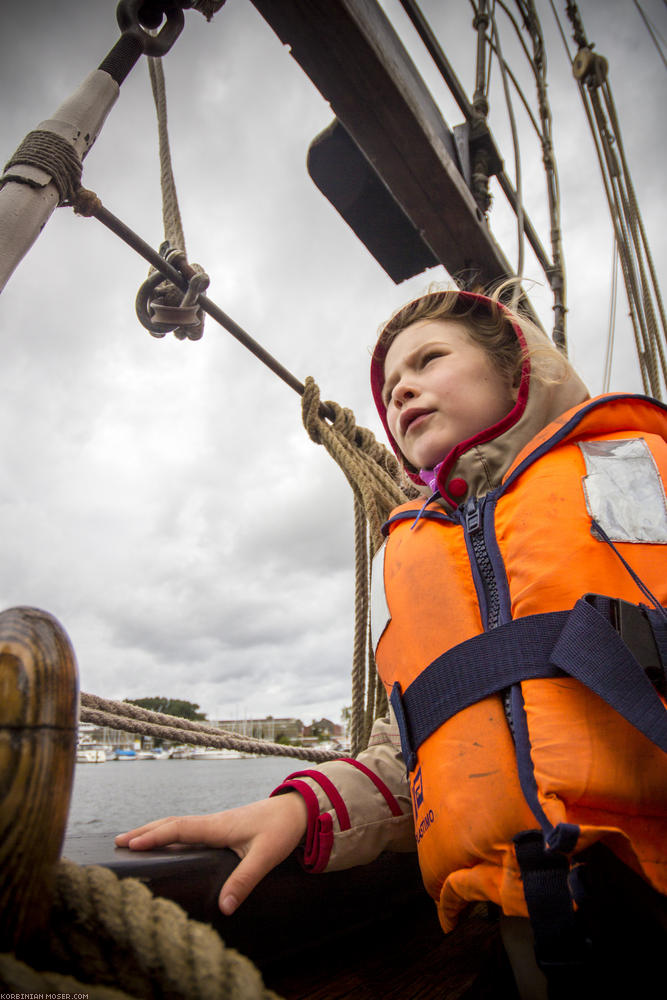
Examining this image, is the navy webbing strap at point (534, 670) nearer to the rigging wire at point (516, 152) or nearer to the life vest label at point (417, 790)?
the life vest label at point (417, 790)

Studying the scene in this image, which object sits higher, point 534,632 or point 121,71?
point 121,71

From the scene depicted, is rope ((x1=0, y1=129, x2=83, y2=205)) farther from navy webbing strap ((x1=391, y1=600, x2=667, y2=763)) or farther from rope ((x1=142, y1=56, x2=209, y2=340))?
navy webbing strap ((x1=391, y1=600, x2=667, y2=763))

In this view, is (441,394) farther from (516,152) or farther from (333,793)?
(516,152)

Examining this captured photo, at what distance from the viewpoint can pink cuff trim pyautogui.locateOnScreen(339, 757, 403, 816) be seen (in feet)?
3.28

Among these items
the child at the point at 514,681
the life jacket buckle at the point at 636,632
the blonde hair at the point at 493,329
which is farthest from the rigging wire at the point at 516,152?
the life jacket buckle at the point at 636,632

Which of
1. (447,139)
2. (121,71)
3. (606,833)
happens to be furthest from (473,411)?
(447,139)

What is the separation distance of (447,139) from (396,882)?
230 centimetres

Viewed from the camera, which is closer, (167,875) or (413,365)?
(167,875)

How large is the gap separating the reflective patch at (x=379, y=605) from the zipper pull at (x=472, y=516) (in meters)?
0.21

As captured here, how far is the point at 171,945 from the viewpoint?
34cm

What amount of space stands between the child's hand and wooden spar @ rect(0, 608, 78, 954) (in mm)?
477

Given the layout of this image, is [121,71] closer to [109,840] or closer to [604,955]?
[109,840]

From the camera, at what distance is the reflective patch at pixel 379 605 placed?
3.48ft

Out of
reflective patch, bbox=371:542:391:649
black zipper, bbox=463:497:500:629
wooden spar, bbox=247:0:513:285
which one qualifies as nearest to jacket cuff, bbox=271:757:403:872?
reflective patch, bbox=371:542:391:649
